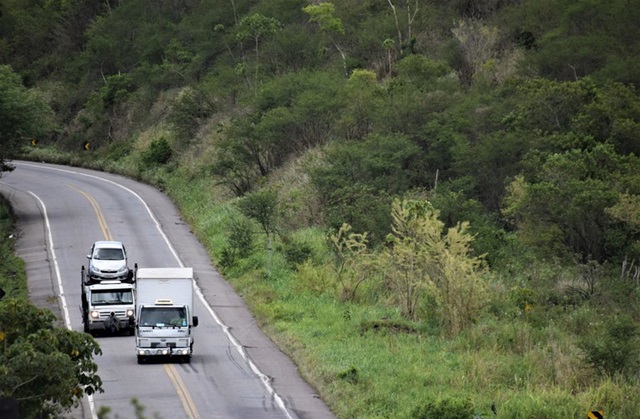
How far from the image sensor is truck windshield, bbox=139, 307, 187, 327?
1300 inches

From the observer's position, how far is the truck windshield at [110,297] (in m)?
37.3

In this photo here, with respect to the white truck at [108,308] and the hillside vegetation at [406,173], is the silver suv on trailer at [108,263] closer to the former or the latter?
the white truck at [108,308]

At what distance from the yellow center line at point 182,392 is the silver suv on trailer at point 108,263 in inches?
409

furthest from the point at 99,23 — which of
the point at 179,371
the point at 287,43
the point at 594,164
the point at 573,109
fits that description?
the point at 179,371

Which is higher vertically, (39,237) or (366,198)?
(366,198)

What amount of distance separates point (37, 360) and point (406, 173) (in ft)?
131

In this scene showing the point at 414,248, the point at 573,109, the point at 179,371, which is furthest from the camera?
the point at 573,109

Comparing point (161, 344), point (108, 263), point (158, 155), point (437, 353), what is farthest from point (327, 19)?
point (437, 353)

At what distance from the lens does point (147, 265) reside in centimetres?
4903

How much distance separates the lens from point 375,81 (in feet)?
243

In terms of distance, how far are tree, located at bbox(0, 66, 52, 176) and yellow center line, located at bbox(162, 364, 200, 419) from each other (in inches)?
1260

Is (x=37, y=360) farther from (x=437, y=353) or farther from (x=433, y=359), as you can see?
(x=437, y=353)

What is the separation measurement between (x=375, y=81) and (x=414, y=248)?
37607 millimetres

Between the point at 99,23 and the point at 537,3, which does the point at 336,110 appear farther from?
the point at 99,23
